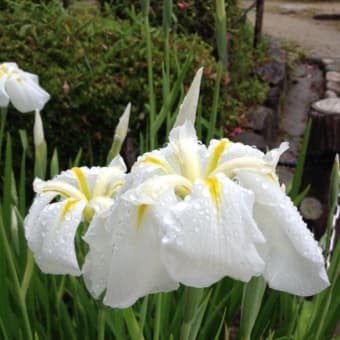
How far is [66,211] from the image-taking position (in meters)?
0.97

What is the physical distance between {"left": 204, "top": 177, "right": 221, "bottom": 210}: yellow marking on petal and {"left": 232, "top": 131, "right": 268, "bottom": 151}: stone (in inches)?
120

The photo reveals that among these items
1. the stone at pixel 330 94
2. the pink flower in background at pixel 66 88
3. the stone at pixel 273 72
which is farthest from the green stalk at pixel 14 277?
→ the stone at pixel 330 94

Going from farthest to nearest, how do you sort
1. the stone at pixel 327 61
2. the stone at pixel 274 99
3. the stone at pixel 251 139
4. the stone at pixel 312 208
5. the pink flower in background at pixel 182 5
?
the stone at pixel 327 61 → the stone at pixel 274 99 → the pink flower in background at pixel 182 5 → the stone at pixel 251 139 → the stone at pixel 312 208

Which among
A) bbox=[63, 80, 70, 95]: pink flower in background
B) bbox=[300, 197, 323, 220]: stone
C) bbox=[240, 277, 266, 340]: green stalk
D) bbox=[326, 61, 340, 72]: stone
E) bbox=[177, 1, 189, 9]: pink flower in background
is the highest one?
bbox=[240, 277, 266, 340]: green stalk

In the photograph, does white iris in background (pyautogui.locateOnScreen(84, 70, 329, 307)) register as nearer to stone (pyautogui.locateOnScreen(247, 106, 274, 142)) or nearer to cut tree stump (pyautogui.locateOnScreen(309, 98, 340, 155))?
cut tree stump (pyautogui.locateOnScreen(309, 98, 340, 155))

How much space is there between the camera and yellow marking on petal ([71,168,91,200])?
1.07m

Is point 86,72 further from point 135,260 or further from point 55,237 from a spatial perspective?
point 135,260

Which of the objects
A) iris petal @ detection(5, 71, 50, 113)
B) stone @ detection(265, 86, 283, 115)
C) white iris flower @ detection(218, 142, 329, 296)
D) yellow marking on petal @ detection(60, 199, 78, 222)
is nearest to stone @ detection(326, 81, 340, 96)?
stone @ detection(265, 86, 283, 115)

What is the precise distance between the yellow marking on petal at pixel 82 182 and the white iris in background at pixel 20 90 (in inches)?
35.5

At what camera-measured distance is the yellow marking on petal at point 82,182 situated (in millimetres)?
1066

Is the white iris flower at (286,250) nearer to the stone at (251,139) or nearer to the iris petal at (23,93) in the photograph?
the iris petal at (23,93)

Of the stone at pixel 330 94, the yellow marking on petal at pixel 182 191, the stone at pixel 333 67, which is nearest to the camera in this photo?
the yellow marking on petal at pixel 182 191

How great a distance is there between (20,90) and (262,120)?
2606 mm

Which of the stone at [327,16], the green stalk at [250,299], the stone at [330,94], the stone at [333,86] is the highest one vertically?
the green stalk at [250,299]
